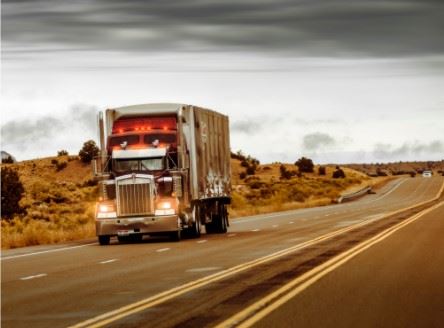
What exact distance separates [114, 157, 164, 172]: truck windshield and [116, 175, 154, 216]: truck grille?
58 cm

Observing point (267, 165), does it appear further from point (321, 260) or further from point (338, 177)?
point (321, 260)

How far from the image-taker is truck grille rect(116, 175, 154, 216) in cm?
3294

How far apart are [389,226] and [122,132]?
1049cm

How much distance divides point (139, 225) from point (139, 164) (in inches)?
77.1

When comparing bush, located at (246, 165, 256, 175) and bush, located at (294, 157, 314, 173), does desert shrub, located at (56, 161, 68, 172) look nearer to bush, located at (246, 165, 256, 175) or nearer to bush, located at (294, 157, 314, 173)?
bush, located at (246, 165, 256, 175)

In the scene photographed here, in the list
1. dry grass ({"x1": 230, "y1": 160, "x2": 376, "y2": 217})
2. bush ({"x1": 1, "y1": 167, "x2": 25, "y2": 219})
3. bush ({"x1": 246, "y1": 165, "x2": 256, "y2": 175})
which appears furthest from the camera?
bush ({"x1": 246, "y1": 165, "x2": 256, "y2": 175})

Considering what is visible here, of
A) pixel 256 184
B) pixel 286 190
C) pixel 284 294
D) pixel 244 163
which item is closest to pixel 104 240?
pixel 284 294

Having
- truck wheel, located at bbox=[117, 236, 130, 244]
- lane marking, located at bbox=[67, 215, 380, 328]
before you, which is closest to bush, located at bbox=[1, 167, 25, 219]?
truck wheel, located at bbox=[117, 236, 130, 244]

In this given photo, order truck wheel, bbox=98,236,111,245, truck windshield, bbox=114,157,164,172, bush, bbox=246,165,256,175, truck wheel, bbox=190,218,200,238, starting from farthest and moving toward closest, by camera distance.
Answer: bush, bbox=246,165,256,175 → truck wheel, bbox=190,218,200,238 → truck windshield, bbox=114,157,164,172 → truck wheel, bbox=98,236,111,245

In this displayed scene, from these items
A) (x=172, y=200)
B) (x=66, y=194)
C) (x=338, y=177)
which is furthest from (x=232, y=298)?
(x=338, y=177)

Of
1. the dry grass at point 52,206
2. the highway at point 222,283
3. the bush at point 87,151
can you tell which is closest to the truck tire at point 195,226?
the highway at point 222,283

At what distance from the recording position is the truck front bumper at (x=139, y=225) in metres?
32.8

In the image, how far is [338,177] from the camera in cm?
15288

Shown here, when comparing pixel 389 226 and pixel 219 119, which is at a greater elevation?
pixel 219 119
